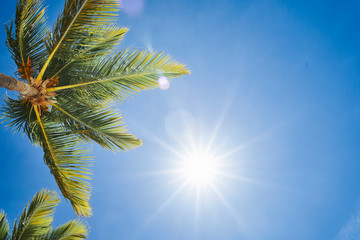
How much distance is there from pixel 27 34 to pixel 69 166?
10.9ft

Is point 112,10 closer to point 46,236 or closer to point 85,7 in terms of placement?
point 85,7

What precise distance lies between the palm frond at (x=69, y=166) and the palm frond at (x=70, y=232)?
1.48 m

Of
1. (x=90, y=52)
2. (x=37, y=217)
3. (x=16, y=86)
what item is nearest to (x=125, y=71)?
(x=90, y=52)

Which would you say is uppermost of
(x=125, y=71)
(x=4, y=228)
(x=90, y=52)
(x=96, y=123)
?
(x=90, y=52)

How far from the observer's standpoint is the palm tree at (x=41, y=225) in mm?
6168

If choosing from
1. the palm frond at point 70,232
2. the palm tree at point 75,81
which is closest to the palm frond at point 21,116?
the palm tree at point 75,81

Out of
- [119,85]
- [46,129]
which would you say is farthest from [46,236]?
[119,85]

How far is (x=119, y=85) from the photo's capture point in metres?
6.32

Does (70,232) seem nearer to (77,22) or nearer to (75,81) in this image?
(75,81)

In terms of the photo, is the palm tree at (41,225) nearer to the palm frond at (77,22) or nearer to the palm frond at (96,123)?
the palm frond at (96,123)

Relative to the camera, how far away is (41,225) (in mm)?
6598

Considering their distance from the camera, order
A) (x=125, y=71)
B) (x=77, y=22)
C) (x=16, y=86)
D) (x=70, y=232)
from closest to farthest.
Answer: (x=16, y=86) → (x=77, y=22) → (x=125, y=71) → (x=70, y=232)

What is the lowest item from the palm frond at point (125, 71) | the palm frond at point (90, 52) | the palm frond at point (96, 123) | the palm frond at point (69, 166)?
the palm frond at point (69, 166)

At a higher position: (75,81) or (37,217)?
(75,81)
